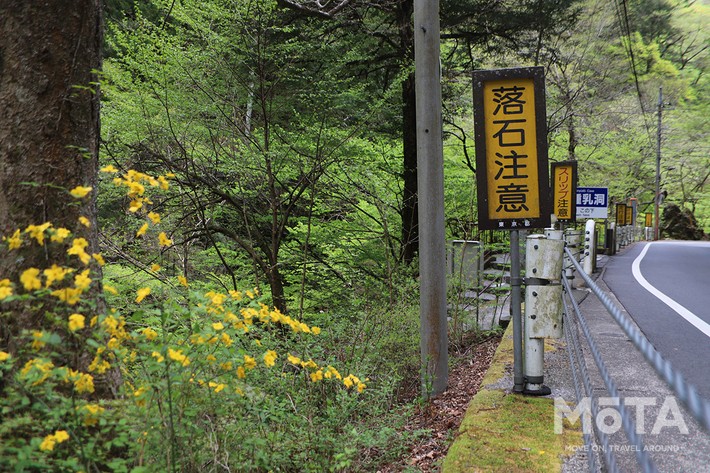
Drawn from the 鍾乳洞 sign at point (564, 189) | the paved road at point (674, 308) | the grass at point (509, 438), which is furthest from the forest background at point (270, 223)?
the paved road at point (674, 308)

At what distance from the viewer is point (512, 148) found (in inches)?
165

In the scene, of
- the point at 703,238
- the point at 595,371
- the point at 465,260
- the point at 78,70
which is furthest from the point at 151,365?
the point at 703,238

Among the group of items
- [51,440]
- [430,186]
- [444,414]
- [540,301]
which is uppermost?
[430,186]

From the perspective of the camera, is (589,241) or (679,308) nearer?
(679,308)

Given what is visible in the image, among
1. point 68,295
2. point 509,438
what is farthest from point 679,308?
point 68,295

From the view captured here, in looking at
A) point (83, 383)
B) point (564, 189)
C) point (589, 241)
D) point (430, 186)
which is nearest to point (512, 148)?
point (430, 186)

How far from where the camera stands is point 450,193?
35.3ft

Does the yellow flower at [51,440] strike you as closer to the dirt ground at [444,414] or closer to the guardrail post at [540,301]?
the dirt ground at [444,414]

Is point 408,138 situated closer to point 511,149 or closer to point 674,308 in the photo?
point 674,308

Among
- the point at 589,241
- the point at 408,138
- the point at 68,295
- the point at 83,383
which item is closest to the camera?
the point at 68,295

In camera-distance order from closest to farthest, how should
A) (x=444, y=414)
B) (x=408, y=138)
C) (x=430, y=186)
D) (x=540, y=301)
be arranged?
(x=540, y=301) < (x=444, y=414) < (x=430, y=186) < (x=408, y=138)

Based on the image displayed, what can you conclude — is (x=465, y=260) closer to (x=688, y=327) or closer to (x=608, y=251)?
(x=688, y=327)

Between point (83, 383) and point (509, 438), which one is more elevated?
point (83, 383)

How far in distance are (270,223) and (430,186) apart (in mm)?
5050
